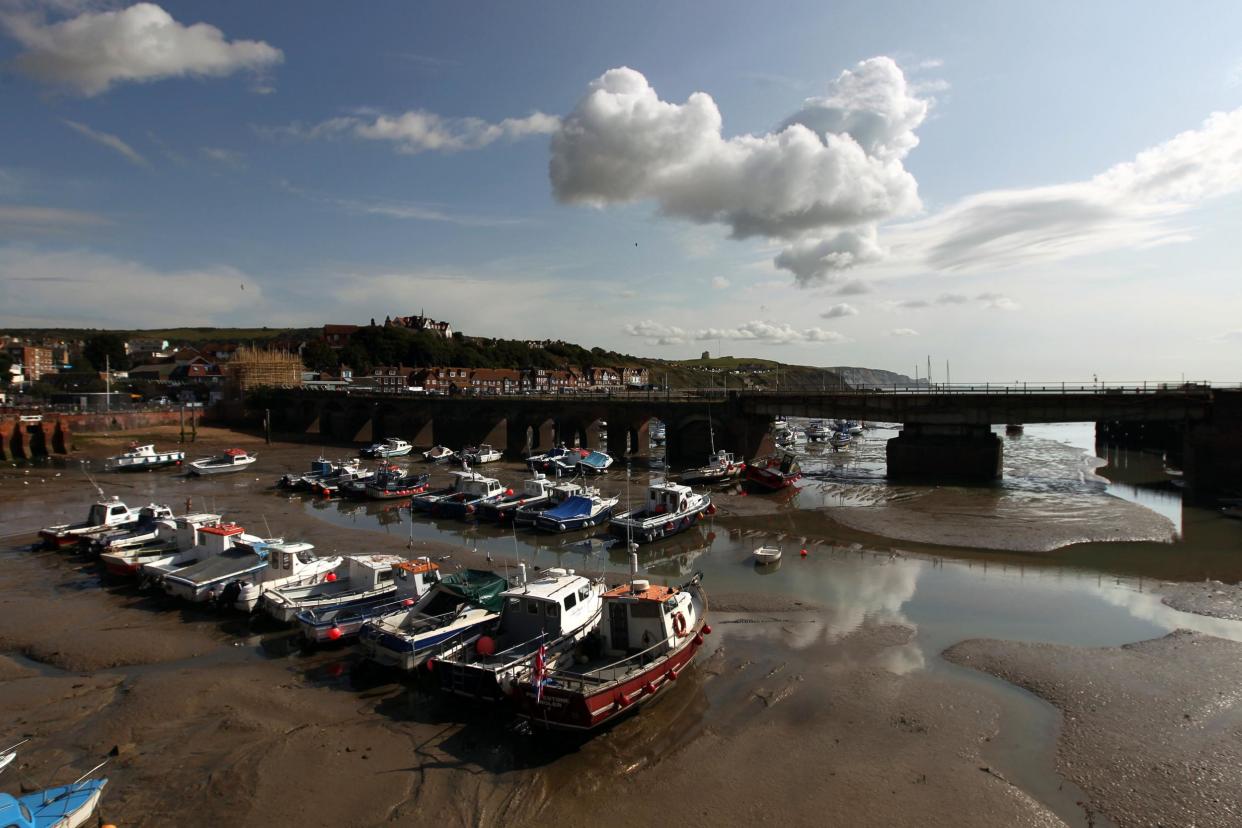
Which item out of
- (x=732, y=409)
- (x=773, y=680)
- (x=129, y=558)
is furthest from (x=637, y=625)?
(x=732, y=409)

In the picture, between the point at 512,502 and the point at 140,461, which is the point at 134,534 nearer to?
the point at 512,502

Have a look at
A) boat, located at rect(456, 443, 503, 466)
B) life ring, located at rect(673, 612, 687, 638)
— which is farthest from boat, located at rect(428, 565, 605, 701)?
boat, located at rect(456, 443, 503, 466)

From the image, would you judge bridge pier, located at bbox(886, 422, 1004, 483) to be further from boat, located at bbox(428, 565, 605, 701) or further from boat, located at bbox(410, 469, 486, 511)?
boat, located at bbox(428, 565, 605, 701)

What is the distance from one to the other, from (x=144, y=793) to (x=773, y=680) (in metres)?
12.2

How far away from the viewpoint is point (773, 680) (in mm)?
15375

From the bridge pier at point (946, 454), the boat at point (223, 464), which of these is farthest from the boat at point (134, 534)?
the bridge pier at point (946, 454)

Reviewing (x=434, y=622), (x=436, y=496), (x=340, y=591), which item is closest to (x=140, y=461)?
(x=436, y=496)

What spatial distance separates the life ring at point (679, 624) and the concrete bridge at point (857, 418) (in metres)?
36.2

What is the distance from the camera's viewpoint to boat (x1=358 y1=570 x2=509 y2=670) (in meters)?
15.5

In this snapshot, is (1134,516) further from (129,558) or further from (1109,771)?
(129,558)

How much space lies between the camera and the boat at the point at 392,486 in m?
40.8

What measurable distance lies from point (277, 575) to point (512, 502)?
50.6 ft

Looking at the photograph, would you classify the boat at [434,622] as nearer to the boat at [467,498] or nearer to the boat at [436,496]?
the boat at [467,498]

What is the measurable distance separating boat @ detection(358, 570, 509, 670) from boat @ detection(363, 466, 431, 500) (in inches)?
935
